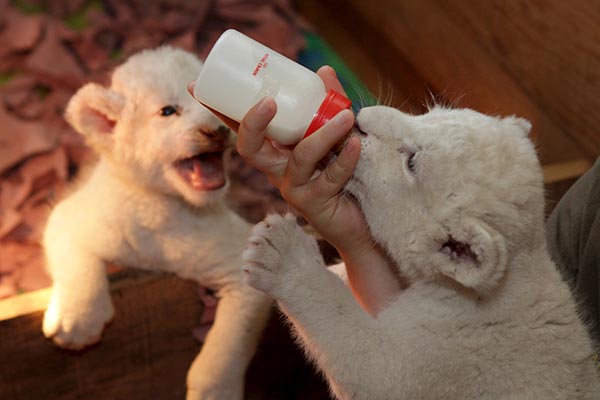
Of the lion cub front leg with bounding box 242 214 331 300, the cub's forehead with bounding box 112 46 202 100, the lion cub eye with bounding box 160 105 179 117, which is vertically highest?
the lion cub front leg with bounding box 242 214 331 300

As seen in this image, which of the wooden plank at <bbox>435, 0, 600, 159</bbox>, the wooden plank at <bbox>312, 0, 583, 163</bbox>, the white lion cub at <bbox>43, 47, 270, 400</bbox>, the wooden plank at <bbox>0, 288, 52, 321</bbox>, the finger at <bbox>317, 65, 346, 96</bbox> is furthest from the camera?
the wooden plank at <bbox>312, 0, 583, 163</bbox>

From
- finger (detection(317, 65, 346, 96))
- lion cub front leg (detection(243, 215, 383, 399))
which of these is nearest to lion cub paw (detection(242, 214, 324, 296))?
lion cub front leg (detection(243, 215, 383, 399))

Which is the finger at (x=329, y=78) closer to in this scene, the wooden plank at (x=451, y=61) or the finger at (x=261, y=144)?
the finger at (x=261, y=144)

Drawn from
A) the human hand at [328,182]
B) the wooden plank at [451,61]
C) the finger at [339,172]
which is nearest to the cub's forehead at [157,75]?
the human hand at [328,182]

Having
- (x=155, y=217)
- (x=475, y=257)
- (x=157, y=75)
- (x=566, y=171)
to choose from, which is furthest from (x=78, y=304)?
(x=566, y=171)

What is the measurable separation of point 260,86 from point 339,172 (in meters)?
0.25

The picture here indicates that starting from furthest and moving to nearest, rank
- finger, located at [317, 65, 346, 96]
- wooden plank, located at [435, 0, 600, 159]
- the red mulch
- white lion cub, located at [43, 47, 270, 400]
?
the red mulch → wooden plank, located at [435, 0, 600, 159] → white lion cub, located at [43, 47, 270, 400] → finger, located at [317, 65, 346, 96]

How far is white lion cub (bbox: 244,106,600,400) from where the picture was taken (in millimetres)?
1484

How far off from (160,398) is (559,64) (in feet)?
6.17

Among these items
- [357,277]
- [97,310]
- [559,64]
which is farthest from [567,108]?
[97,310]

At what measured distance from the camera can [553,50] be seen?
283 centimetres

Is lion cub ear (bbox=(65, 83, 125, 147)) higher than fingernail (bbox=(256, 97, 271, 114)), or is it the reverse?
fingernail (bbox=(256, 97, 271, 114))

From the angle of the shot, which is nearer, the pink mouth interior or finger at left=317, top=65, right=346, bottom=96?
finger at left=317, top=65, right=346, bottom=96

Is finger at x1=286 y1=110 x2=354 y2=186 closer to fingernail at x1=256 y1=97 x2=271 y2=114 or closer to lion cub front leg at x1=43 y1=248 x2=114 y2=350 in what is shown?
fingernail at x1=256 y1=97 x2=271 y2=114
